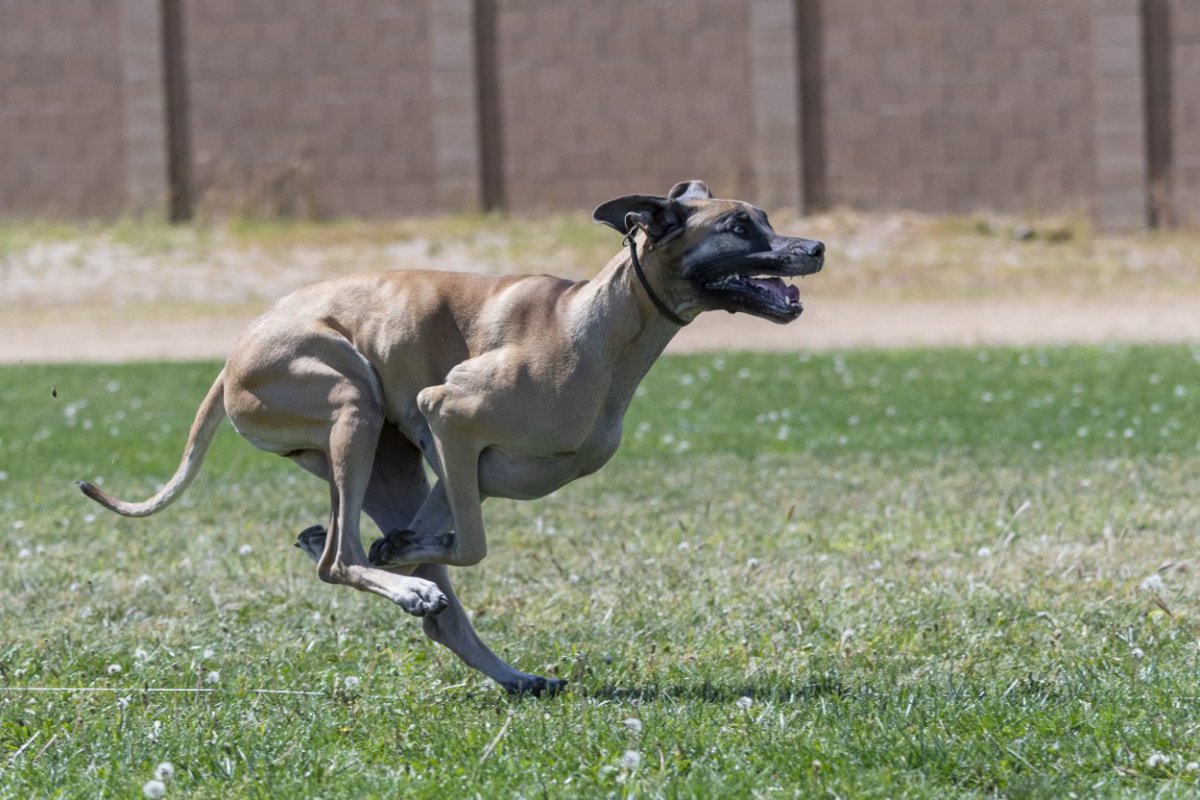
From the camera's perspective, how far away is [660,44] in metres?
23.1

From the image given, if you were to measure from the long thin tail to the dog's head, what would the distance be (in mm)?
1498

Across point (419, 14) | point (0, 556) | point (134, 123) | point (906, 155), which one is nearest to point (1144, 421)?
point (0, 556)

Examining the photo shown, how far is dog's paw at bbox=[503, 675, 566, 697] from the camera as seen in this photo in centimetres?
517

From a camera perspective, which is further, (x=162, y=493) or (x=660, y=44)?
(x=660, y=44)

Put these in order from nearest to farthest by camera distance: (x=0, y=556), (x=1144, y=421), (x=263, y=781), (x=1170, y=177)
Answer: (x=263, y=781)
(x=0, y=556)
(x=1144, y=421)
(x=1170, y=177)

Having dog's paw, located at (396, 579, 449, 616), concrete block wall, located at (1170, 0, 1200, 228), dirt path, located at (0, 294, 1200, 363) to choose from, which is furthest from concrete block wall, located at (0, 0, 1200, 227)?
dog's paw, located at (396, 579, 449, 616)

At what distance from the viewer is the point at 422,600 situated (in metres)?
4.84

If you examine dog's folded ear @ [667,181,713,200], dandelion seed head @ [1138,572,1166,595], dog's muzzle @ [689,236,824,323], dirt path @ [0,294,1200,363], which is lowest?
dirt path @ [0,294,1200,363]

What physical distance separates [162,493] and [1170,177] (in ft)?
63.3

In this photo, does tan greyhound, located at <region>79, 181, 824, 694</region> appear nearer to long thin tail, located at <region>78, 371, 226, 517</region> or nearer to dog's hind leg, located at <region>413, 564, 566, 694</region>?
dog's hind leg, located at <region>413, 564, 566, 694</region>

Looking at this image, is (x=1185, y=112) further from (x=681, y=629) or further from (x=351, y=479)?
(x=351, y=479)

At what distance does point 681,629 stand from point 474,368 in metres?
1.45

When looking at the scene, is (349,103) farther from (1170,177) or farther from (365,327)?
(365,327)

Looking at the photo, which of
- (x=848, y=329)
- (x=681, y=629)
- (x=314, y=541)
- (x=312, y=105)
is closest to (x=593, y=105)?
(x=312, y=105)
